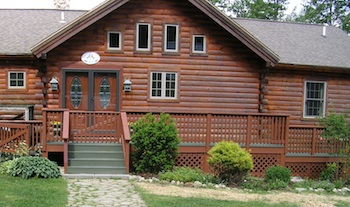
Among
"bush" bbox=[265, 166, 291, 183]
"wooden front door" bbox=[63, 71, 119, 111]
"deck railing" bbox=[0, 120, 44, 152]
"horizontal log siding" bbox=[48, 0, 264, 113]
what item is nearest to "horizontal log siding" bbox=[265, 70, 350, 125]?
"horizontal log siding" bbox=[48, 0, 264, 113]

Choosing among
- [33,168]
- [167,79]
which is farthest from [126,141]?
[167,79]

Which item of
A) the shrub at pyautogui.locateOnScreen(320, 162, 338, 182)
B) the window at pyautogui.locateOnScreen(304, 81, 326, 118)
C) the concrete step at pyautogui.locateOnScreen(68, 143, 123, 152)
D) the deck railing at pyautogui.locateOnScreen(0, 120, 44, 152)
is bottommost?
the shrub at pyautogui.locateOnScreen(320, 162, 338, 182)

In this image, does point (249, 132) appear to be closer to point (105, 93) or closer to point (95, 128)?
point (95, 128)

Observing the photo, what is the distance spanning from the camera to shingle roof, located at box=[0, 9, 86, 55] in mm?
15805

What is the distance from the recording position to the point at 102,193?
30.2 ft

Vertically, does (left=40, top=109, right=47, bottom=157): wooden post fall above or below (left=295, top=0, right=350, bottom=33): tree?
below

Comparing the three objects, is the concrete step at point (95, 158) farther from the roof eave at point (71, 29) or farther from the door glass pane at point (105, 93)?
the roof eave at point (71, 29)

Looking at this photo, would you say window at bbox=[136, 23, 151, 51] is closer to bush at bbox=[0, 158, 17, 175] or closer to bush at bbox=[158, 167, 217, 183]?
bush at bbox=[158, 167, 217, 183]

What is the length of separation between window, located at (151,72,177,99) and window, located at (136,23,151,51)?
3.49ft

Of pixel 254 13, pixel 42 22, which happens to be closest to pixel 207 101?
pixel 42 22

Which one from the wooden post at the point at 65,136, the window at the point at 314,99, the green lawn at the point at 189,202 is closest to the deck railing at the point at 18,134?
the wooden post at the point at 65,136

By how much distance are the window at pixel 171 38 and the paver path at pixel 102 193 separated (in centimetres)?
627

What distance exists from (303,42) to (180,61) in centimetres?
754

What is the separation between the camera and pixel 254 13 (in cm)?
4772
